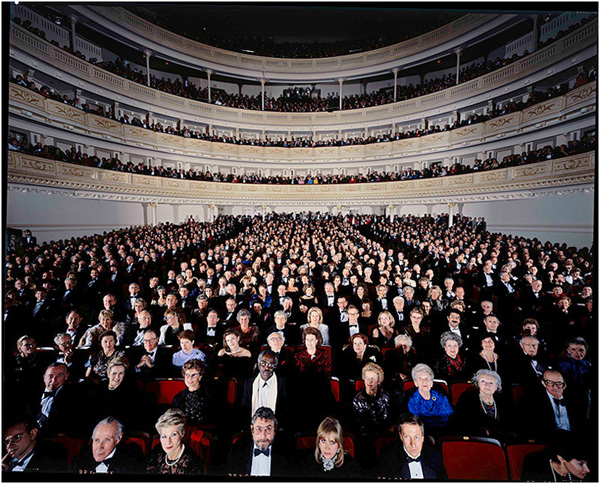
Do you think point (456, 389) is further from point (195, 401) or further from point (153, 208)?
point (153, 208)

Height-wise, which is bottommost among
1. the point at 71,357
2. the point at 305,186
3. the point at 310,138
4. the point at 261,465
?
the point at 261,465

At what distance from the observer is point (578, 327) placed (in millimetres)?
3512

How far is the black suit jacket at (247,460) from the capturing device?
234cm

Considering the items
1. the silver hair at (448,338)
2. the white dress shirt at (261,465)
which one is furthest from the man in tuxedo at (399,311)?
the white dress shirt at (261,465)

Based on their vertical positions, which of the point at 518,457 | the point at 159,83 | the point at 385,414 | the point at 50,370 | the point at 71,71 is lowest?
the point at 518,457

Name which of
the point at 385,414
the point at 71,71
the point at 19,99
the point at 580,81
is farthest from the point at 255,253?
the point at 71,71

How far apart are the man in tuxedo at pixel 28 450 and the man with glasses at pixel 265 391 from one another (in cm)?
153

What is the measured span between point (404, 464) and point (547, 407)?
4.45 feet

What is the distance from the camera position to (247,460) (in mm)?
2408

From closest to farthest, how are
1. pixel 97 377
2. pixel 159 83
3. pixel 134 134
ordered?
pixel 97 377, pixel 134 134, pixel 159 83

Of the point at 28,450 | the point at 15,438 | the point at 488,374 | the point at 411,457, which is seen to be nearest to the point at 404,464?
the point at 411,457

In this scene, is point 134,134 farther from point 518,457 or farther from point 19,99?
point 518,457

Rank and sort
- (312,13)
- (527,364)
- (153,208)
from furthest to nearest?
(153,208), (312,13), (527,364)

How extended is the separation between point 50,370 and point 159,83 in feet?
64.3
